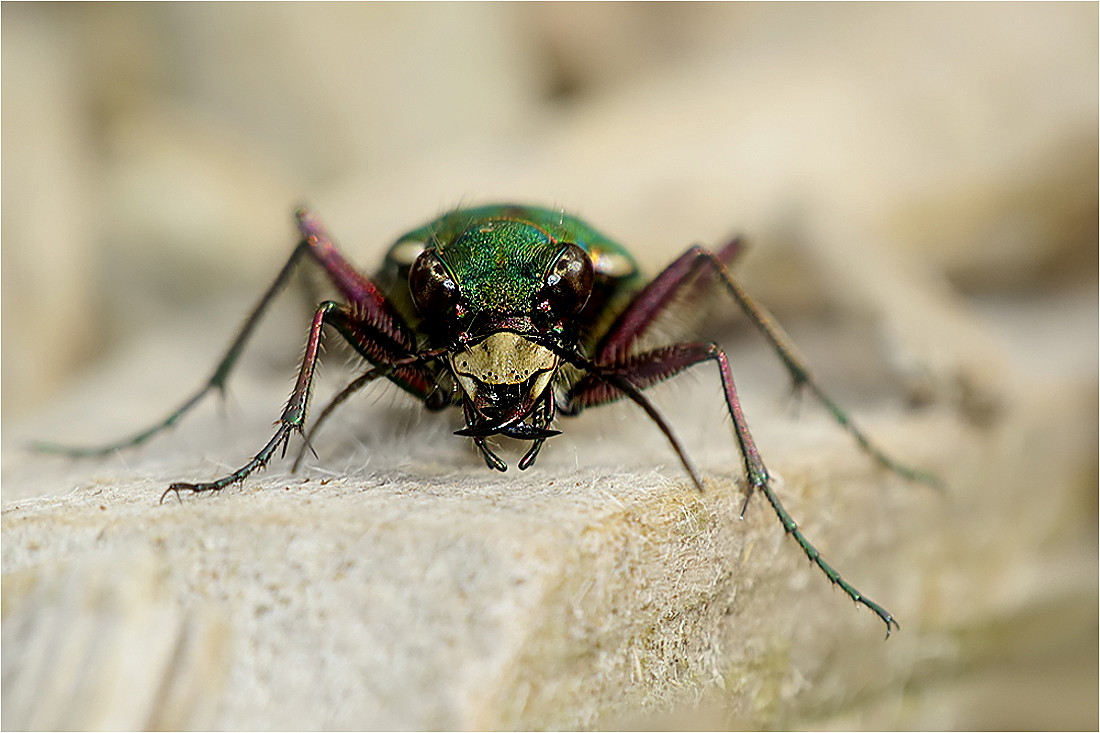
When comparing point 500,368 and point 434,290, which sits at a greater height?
point 434,290

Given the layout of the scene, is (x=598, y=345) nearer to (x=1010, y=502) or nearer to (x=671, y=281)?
(x=671, y=281)

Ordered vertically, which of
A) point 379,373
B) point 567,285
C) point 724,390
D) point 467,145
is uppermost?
point 467,145

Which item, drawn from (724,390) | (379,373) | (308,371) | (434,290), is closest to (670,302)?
(724,390)

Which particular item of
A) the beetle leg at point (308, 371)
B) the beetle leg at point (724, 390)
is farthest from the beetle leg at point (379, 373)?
the beetle leg at point (724, 390)

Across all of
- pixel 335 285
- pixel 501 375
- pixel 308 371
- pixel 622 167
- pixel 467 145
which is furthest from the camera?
pixel 467 145

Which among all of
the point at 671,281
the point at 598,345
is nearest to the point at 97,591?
the point at 598,345

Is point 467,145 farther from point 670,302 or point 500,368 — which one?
point 500,368

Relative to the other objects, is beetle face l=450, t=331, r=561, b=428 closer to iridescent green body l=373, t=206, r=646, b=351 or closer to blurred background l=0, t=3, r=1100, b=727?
iridescent green body l=373, t=206, r=646, b=351

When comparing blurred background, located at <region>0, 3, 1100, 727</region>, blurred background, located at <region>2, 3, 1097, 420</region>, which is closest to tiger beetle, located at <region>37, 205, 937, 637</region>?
blurred background, located at <region>2, 3, 1097, 420</region>
